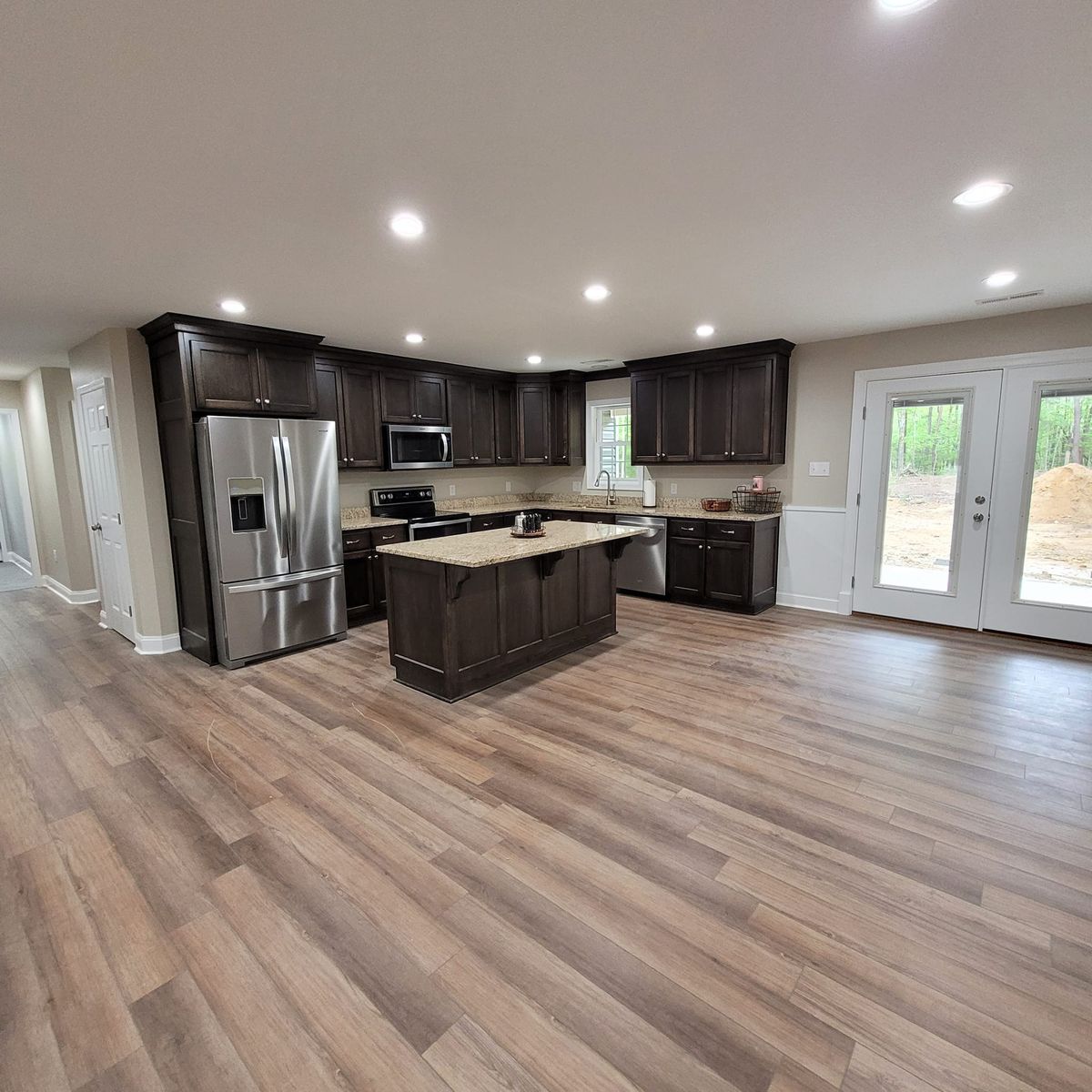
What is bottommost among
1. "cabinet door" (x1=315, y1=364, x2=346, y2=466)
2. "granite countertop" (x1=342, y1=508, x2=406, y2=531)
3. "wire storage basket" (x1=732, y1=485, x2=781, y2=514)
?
A: "granite countertop" (x1=342, y1=508, x2=406, y2=531)

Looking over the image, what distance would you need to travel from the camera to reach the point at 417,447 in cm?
582

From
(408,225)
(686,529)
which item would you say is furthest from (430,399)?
(408,225)

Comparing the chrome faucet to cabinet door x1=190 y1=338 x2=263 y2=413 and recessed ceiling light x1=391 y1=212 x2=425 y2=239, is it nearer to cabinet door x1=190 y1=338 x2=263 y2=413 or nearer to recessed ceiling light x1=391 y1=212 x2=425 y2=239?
cabinet door x1=190 y1=338 x2=263 y2=413

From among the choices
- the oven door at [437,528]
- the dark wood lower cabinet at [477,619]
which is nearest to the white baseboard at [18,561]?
the oven door at [437,528]

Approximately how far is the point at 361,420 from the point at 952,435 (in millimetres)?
5166

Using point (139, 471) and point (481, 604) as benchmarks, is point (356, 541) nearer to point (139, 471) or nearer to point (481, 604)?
point (139, 471)

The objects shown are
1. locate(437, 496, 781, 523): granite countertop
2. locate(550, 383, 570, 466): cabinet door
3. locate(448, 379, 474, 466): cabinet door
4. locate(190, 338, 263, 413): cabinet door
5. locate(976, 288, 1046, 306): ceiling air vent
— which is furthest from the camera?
locate(550, 383, 570, 466): cabinet door

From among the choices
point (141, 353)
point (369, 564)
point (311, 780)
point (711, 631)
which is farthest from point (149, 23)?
point (711, 631)

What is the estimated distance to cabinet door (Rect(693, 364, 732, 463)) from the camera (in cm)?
546

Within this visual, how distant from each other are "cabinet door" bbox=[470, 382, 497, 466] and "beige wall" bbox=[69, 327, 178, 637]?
3.13m

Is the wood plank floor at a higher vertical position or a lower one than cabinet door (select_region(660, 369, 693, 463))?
lower

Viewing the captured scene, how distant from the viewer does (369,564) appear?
5242mm

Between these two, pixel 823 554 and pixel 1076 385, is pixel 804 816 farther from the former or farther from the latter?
pixel 1076 385

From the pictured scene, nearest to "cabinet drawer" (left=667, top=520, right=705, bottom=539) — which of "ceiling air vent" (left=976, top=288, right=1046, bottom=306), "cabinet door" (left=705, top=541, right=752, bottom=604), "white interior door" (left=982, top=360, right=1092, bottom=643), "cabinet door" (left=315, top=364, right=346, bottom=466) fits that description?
"cabinet door" (left=705, top=541, right=752, bottom=604)
